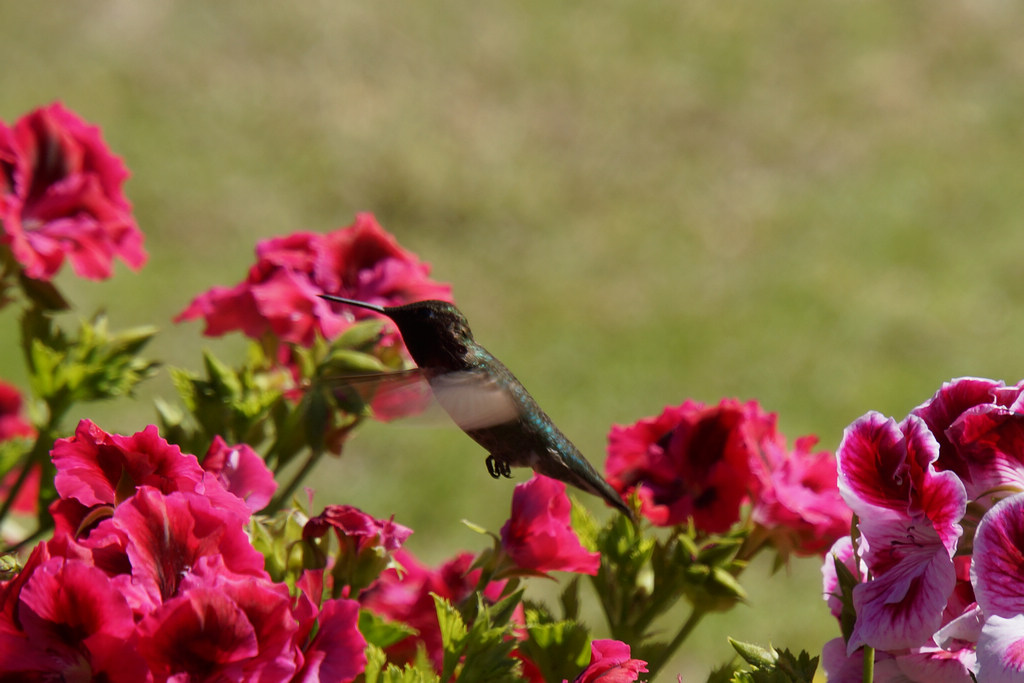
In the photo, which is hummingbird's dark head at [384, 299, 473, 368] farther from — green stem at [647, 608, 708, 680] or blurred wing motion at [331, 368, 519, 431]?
green stem at [647, 608, 708, 680]

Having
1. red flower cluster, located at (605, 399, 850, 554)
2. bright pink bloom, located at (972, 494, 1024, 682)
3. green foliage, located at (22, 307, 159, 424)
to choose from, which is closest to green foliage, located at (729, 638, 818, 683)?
bright pink bloom, located at (972, 494, 1024, 682)

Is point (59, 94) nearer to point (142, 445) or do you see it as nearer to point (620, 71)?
point (620, 71)

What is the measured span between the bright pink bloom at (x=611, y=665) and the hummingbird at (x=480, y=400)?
27 centimetres

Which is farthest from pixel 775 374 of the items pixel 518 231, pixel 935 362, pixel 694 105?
pixel 694 105

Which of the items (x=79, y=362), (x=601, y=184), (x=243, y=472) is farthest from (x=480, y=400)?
(x=601, y=184)

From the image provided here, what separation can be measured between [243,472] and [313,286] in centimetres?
43

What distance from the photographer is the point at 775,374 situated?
5391 millimetres

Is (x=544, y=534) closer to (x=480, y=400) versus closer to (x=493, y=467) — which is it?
(x=480, y=400)

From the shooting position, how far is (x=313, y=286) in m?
1.48

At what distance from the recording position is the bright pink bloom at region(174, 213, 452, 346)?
4.74ft

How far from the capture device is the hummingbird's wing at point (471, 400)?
124 centimetres

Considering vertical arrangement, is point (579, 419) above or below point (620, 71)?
below

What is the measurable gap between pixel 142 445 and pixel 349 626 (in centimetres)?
20

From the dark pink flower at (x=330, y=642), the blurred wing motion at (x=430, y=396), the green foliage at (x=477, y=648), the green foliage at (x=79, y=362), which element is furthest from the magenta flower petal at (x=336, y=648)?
the green foliage at (x=79, y=362)
